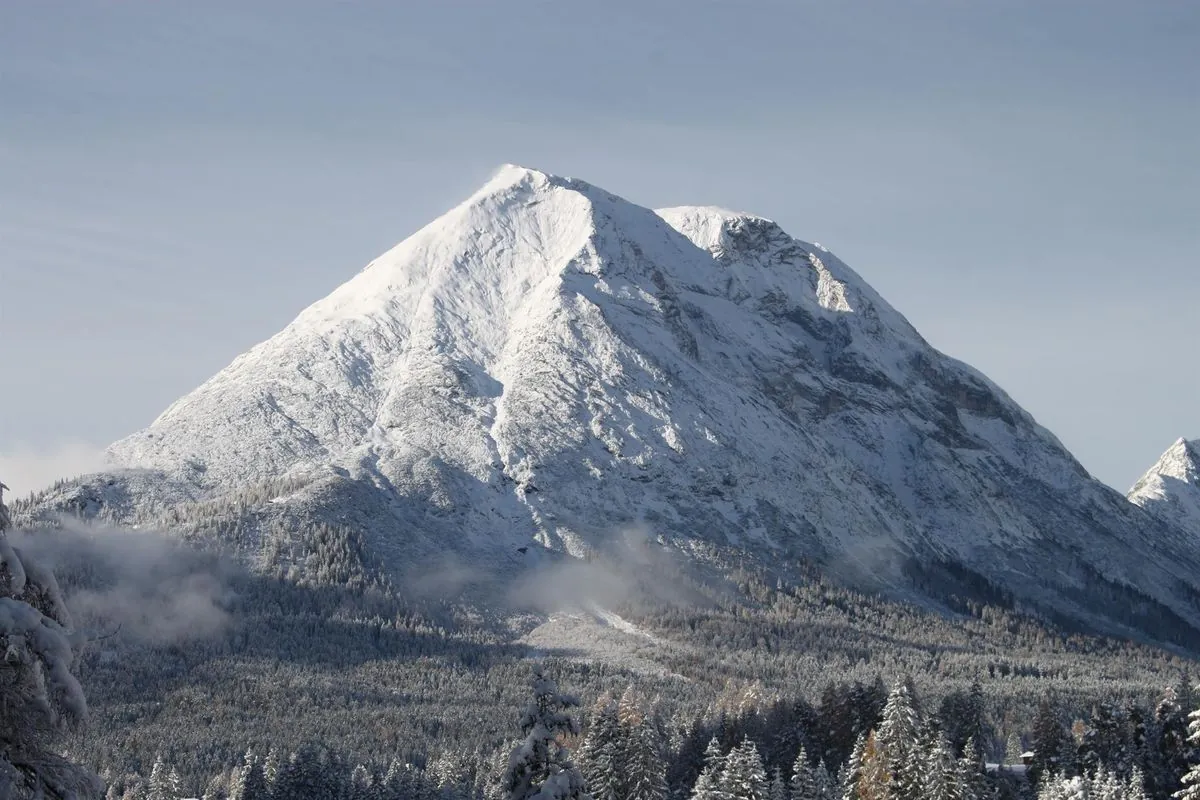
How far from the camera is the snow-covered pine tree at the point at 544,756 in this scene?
134 ft

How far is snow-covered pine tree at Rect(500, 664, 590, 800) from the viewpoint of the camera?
134ft

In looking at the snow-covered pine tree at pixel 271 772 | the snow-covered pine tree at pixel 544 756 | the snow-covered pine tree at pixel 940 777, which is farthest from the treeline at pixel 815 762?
the snow-covered pine tree at pixel 544 756

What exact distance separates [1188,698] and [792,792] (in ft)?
145

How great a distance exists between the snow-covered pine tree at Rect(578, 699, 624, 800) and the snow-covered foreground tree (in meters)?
68.0

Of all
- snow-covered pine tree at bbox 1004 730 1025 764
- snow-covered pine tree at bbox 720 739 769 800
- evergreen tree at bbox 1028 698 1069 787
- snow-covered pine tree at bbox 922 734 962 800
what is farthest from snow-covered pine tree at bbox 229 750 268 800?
snow-covered pine tree at bbox 1004 730 1025 764

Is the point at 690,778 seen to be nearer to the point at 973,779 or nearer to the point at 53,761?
the point at 973,779

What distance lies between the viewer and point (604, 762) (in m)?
91.6

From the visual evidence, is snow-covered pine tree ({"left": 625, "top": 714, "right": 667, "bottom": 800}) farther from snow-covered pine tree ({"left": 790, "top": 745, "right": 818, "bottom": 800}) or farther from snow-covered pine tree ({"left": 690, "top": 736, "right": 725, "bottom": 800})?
snow-covered pine tree ({"left": 790, "top": 745, "right": 818, "bottom": 800})

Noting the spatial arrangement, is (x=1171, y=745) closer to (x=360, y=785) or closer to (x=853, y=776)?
(x=853, y=776)

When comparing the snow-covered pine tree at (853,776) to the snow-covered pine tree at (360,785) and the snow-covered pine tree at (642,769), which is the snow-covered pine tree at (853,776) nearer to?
the snow-covered pine tree at (642,769)

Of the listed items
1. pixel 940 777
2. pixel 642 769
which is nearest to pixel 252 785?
pixel 642 769

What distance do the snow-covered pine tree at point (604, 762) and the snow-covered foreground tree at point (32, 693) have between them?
223ft

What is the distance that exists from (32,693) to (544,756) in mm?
21251

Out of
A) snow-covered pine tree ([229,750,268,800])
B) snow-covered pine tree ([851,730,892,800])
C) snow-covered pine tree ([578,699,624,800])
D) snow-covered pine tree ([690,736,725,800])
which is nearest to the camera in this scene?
snow-covered pine tree ([851,730,892,800])
